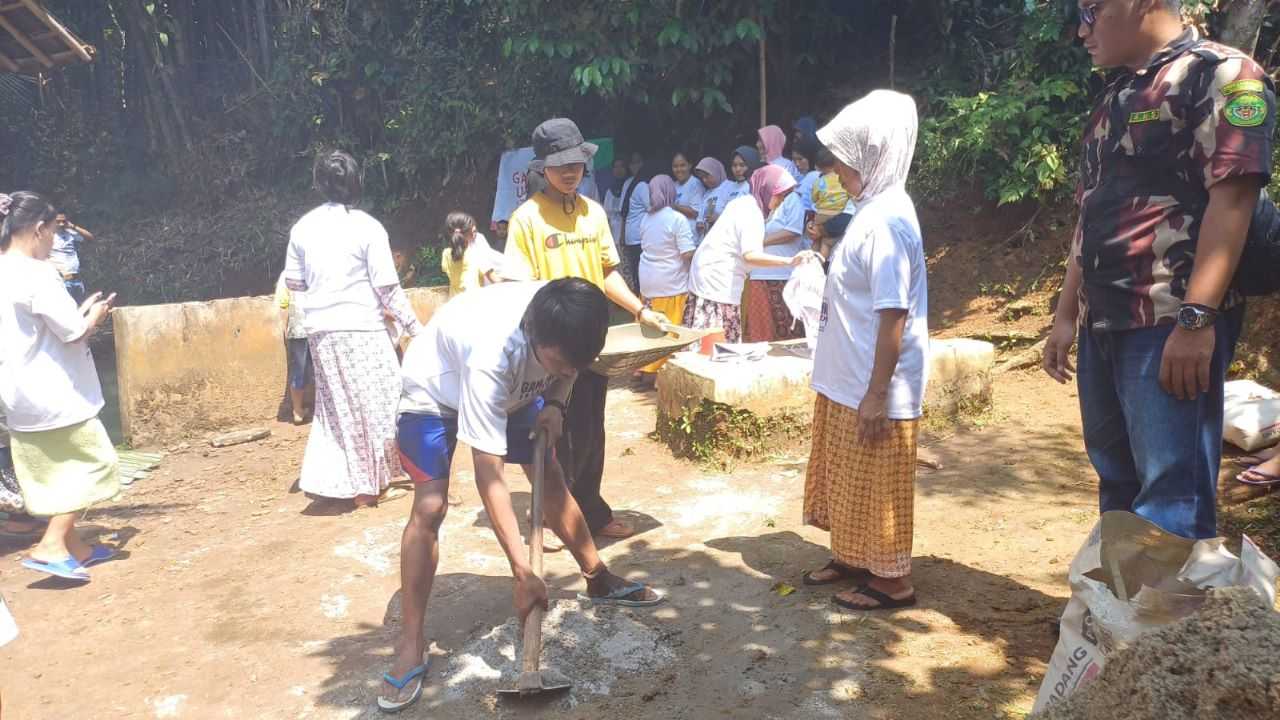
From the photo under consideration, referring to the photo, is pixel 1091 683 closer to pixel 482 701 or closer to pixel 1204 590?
pixel 1204 590

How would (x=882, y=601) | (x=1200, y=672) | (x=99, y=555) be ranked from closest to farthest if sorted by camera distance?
(x=1200, y=672)
(x=882, y=601)
(x=99, y=555)

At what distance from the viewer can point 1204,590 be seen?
192 centimetres

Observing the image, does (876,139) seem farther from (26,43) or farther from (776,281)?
(26,43)

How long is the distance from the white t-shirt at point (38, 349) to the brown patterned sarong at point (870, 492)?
326cm

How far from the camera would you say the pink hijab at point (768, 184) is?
6586mm

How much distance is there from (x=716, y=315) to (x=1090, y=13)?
14.3 feet

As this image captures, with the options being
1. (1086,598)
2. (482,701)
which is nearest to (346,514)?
(482,701)

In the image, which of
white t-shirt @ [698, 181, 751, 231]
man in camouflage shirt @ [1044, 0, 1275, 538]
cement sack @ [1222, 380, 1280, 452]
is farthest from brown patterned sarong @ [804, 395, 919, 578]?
white t-shirt @ [698, 181, 751, 231]

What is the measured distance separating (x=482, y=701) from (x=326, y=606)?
123cm

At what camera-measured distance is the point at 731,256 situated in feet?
21.3

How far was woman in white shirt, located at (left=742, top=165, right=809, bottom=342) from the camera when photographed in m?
6.34

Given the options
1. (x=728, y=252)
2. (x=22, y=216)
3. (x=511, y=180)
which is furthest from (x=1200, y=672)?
(x=511, y=180)

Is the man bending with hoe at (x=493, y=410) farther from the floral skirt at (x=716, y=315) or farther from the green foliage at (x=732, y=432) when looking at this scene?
the floral skirt at (x=716, y=315)

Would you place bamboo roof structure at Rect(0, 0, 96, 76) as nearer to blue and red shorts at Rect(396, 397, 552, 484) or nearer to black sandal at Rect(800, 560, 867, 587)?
blue and red shorts at Rect(396, 397, 552, 484)
